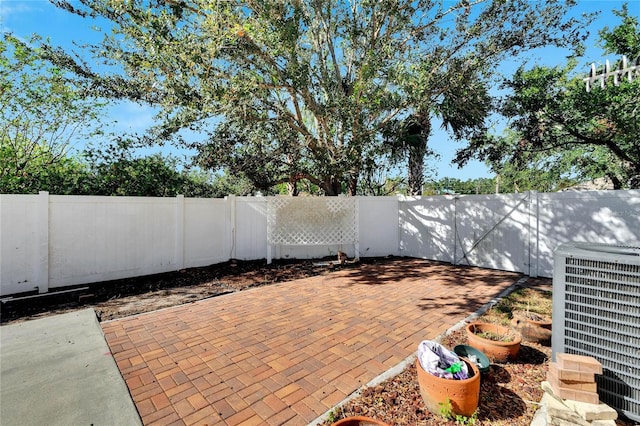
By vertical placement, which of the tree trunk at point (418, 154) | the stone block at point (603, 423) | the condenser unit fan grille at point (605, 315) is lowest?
the stone block at point (603, 423)

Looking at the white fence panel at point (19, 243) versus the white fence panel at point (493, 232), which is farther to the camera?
Result: the white fence panel at point (493, 232)

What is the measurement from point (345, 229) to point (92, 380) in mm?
6830

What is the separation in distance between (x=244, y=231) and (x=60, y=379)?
5.61m

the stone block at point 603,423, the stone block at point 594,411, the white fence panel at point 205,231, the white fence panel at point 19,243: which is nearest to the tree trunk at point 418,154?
the white fence panel at point 205,231

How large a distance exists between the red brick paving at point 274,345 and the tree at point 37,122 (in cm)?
452

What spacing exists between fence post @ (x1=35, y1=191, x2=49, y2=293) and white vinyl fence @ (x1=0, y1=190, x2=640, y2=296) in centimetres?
1

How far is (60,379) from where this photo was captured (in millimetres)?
2705

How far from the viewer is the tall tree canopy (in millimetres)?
6156

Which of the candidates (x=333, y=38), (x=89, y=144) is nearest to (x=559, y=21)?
(x=333, y=38)

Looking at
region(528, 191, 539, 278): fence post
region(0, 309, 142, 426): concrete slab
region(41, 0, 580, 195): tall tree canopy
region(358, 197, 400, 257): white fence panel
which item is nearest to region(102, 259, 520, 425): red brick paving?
region(0, 309, 142, 426): concrete slab

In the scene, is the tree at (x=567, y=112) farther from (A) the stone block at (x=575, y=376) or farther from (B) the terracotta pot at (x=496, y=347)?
(A) the stone block at (x=575, y=376)

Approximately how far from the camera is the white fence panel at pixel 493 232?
277 inches

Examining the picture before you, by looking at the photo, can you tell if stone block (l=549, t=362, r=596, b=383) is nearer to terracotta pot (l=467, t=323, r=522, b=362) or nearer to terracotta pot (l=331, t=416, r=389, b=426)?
terracotta pot (l=467, t=323, r=522, b=362)

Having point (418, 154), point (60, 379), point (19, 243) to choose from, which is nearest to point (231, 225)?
point (19, 243)
